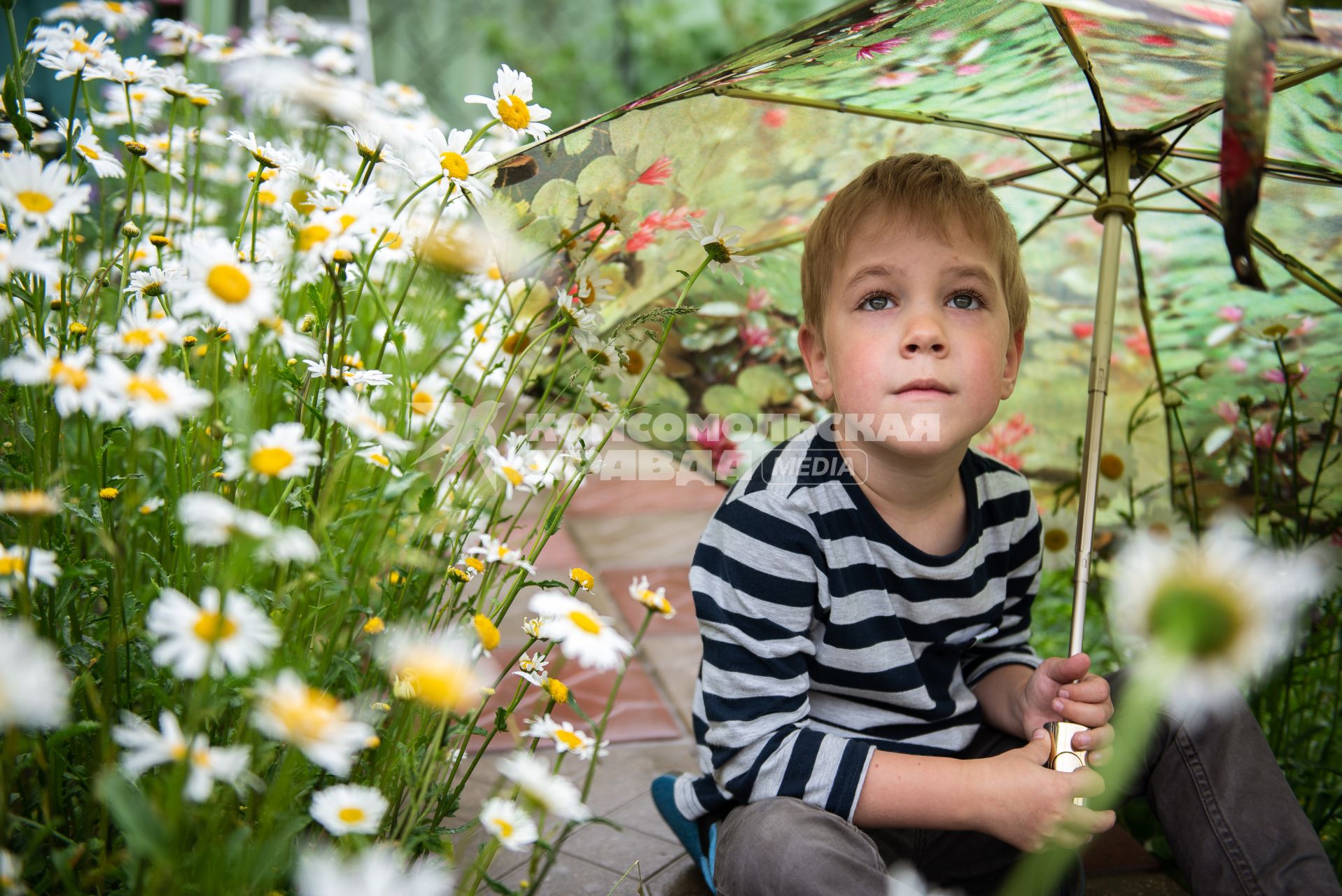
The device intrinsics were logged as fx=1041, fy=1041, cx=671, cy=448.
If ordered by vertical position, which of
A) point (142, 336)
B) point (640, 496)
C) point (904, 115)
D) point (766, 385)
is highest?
point (904, 115)

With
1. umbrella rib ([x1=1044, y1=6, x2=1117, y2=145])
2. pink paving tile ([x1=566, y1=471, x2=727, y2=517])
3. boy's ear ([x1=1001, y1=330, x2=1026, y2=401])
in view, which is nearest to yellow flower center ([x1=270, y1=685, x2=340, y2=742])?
umbrella rib ([x1=1044, y1=6, x2=1117, y2=145])

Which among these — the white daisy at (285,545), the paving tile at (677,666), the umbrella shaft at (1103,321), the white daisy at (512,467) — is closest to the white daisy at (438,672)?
the white daisy at (285,545)

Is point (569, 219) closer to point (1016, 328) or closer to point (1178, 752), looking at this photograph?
point (1016, 328)

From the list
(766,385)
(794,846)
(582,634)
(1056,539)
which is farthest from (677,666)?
(582,634)

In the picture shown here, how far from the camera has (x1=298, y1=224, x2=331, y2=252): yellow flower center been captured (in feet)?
2.55

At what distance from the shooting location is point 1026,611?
1.53 metres

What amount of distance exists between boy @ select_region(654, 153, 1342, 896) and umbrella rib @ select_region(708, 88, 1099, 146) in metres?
0.06

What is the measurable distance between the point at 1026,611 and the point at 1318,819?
474mm

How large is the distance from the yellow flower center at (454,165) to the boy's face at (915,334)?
0.50 metres

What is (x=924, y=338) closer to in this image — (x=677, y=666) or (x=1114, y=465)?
(x=1114, y=465)

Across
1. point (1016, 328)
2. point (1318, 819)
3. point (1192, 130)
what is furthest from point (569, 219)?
point (1318, 819)

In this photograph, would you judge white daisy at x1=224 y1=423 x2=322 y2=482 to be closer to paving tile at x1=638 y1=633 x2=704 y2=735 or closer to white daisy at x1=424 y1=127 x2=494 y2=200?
white daisy at x1=424 y1=127 x2=494 y2=200

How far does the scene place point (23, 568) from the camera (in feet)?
2.44

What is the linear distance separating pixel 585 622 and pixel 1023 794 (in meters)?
0.58
